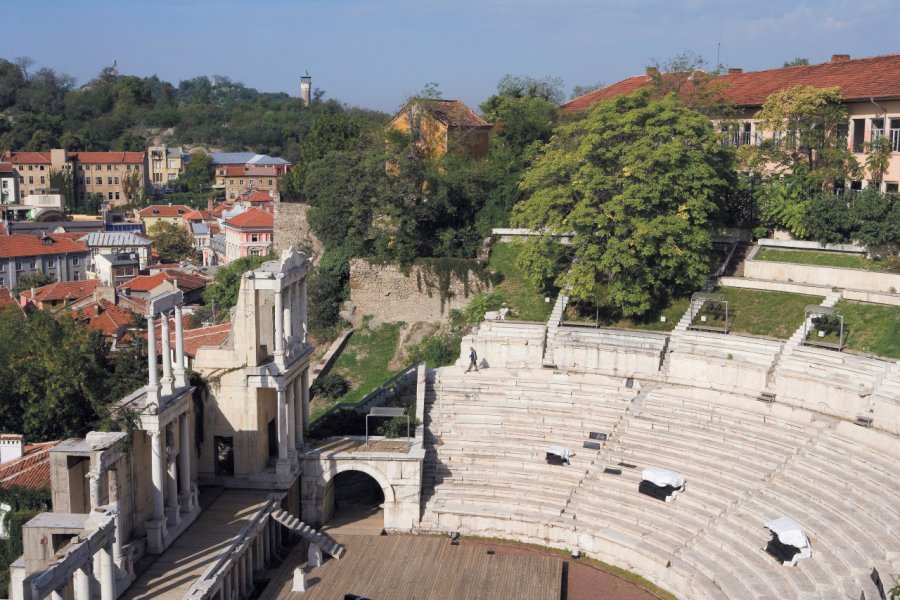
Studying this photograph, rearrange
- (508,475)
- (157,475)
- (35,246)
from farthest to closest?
(35,246)
(508,475)
(157,475)

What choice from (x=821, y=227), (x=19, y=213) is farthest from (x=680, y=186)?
(x=19, y=213)

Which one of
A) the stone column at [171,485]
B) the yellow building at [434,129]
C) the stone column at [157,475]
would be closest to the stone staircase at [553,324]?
the yellow building at [434,129]

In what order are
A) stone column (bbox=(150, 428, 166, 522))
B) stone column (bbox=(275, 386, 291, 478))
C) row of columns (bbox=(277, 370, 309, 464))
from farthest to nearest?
row of columns (bbox=(277, 370, 309, 464)) < stone column (bbox=(275, 386, 291, 478)) < stone column (bbox=(150, 428, 166, 522))

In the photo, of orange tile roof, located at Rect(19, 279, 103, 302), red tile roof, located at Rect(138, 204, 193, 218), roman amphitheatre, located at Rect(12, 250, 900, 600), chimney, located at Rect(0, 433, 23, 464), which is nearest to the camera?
roman amphitheatre, located at Rect(12, 250, 900, 600)

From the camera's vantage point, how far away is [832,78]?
40.1 m

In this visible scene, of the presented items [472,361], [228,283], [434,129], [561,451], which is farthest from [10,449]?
[228,283]

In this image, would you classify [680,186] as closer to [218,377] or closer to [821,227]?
[821,227]

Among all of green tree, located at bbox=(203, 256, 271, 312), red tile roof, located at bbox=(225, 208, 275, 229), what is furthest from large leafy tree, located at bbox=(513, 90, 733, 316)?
red tile roof, located at bbox=(225, 208, 275, 229)

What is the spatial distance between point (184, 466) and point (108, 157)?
317 feet

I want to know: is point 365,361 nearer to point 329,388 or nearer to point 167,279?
point 329,388

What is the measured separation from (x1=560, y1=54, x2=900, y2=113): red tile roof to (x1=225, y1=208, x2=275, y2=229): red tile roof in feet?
100

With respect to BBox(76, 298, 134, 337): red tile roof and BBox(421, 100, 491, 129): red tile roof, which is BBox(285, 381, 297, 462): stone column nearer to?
BBox(76, 298, 134, 337): red tile roof

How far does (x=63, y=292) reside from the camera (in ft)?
173

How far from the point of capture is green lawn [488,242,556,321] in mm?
36625
